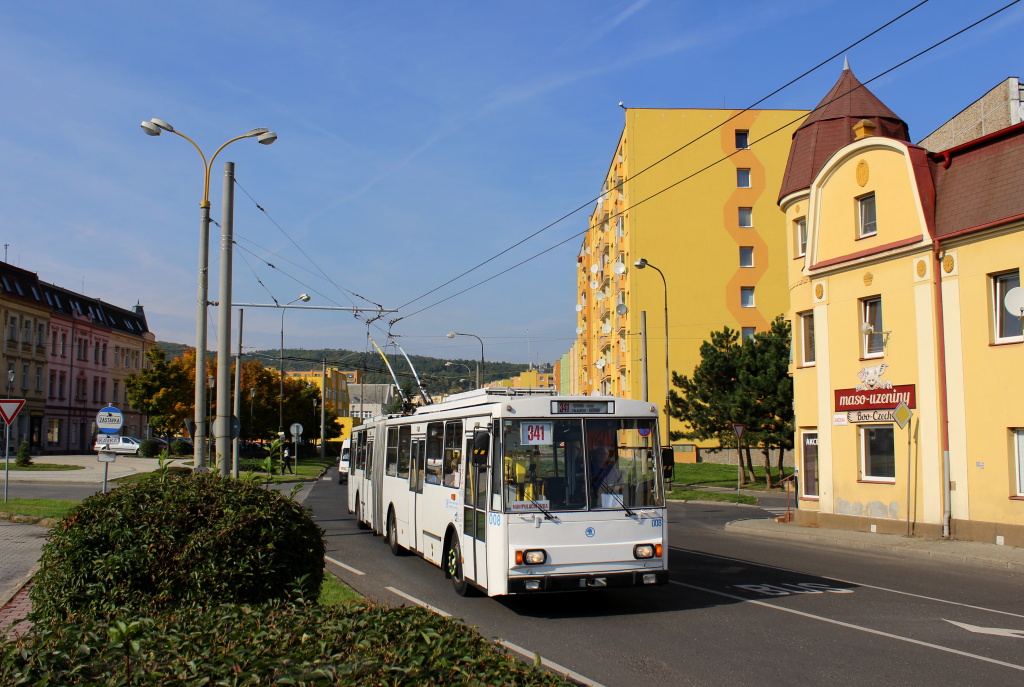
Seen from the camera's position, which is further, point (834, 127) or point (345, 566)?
point (834, 127)

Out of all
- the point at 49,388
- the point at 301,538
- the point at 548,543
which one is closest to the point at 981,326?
the point at 548,543

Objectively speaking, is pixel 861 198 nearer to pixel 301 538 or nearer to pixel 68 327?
pixel 301 538

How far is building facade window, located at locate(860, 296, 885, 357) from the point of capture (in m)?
21.2

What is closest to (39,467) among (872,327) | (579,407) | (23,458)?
(23,458)

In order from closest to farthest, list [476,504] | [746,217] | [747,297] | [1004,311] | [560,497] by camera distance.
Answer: [560,497], [476,504], [1004,311], [746,217], [747,297]

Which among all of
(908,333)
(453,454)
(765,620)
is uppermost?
(908,333)

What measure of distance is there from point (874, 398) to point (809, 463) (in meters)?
3.81

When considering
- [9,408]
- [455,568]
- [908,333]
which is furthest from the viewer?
[9,408]

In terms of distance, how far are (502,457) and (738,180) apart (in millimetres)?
47370

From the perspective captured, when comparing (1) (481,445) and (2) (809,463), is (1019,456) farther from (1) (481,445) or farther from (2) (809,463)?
(1) (481,445)

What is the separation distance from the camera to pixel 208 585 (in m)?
6.06

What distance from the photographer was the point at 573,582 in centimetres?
1031

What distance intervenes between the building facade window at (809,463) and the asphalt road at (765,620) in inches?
289

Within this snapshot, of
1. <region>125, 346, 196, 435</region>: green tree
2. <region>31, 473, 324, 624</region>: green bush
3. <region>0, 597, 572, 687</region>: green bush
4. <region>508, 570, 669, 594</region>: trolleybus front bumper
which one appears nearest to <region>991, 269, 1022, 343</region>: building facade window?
<region>508, 570, 669, 594</region>: trolleybus front bumper
